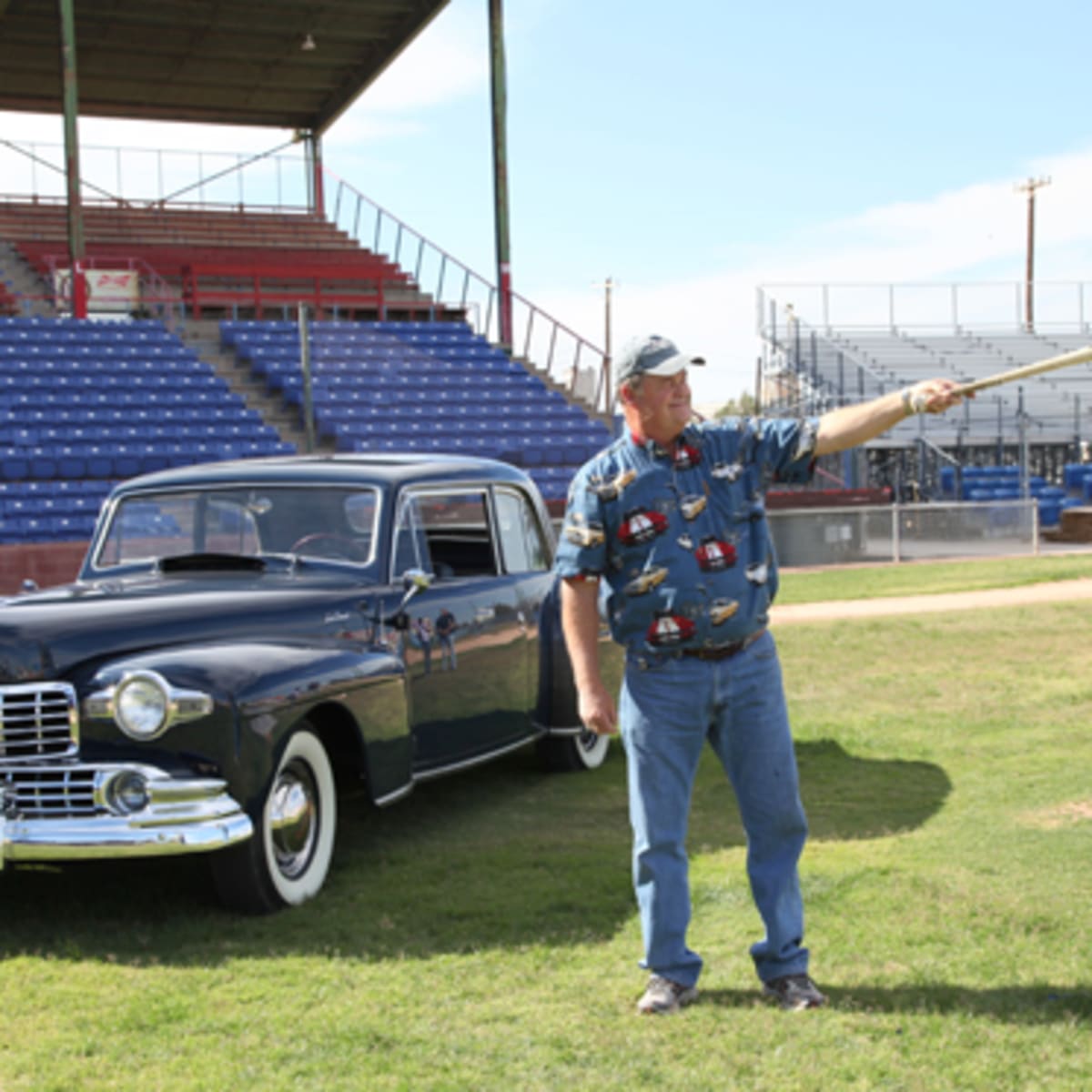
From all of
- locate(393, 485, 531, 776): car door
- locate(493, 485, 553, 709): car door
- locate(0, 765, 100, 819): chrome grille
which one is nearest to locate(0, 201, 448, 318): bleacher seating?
locate(493, 485, 553, 709): car door

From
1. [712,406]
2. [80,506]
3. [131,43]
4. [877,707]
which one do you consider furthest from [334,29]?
[712,406]

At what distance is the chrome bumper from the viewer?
16.3ft

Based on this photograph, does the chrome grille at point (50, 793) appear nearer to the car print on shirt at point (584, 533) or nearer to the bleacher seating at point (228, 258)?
the car print on shirt at point (584, 533)

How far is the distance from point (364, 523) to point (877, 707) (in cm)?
462

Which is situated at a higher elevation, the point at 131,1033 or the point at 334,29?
the point at 334,29

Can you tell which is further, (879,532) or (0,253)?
(0,253)

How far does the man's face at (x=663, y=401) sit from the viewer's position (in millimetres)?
4246

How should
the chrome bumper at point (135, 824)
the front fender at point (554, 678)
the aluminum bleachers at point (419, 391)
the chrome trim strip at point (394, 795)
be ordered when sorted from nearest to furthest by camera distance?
the chrome bumper at point (135, 824) → the chrome trim strip at point (394, 795) → the front fender at point (554, 678) → the aluminum bleachers at point (419, 391)

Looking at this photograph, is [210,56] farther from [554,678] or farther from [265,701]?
[265,701]

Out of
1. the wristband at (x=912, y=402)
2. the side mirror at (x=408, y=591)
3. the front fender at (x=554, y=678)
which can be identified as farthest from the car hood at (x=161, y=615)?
the wristband at (x=912, y=402)

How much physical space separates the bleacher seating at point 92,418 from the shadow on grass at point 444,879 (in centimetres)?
1399

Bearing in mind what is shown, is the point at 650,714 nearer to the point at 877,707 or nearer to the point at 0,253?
the point at 877,707

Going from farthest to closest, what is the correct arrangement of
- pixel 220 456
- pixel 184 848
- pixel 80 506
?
pixel 220 456, pixel 80 506, pixel 184 848

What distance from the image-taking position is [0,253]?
33.4m
